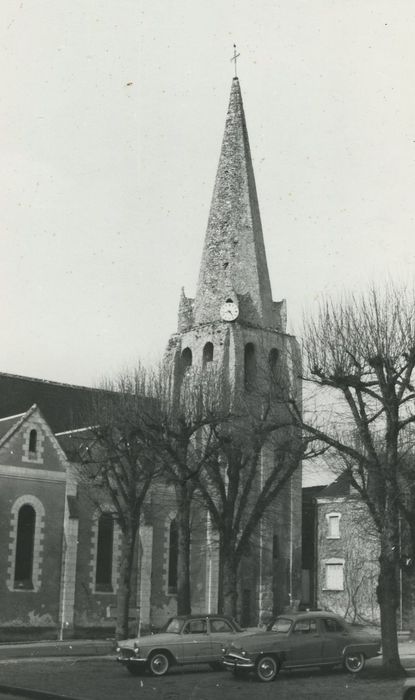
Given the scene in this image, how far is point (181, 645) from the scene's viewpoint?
22266 millimetres

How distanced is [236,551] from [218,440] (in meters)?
4.07

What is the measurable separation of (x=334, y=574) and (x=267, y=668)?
30720 mm

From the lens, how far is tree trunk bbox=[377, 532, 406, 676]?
20.8 meters

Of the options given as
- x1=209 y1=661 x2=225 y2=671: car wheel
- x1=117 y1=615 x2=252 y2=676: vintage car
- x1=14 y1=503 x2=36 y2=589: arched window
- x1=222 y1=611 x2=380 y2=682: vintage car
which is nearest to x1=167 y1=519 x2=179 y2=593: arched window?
x1=14 y1=503 x2=36 y2=589: arched window

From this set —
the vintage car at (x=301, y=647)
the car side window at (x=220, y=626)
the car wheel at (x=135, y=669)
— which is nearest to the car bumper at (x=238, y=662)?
the vintage car at (x=301, y=647)

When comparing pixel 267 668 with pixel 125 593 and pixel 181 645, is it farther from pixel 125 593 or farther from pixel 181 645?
pixel 125 593

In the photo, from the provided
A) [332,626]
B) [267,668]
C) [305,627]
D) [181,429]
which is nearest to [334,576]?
[181,429]

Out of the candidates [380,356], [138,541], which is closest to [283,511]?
[138,541]

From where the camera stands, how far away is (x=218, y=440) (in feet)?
103

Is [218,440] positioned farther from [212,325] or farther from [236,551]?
[212,325]

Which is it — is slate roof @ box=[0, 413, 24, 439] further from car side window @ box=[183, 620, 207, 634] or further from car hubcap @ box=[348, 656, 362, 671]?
car hubcap @ box=[348, 656, 362, 671]

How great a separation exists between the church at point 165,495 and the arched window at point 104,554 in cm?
5

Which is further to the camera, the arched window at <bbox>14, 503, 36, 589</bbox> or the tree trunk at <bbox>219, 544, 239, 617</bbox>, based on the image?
the arched window at <bbox>14, 503, 36, 589</bbox>

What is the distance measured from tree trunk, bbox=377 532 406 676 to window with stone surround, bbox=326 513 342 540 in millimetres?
29833
